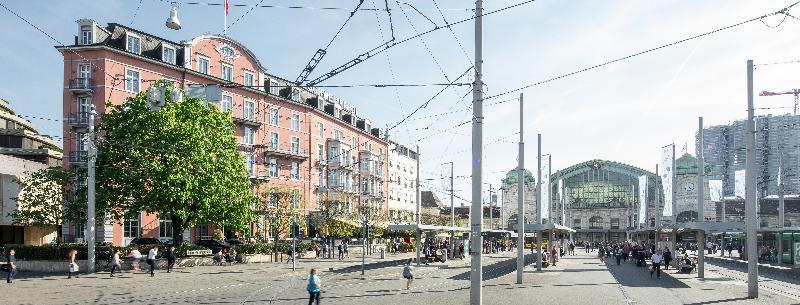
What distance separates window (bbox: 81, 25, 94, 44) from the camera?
52.3 meters

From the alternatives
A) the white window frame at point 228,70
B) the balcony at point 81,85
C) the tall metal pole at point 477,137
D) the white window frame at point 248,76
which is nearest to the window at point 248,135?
the white window frame at point 248,76

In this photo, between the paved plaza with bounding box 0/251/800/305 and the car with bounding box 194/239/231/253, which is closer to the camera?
the paved plaza with bounding box 0/251/800/305

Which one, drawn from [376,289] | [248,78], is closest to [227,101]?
[248,78]

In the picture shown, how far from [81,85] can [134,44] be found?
209 inches

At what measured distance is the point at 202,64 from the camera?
59.7m

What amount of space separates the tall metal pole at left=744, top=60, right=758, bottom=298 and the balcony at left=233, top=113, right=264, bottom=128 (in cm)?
4721

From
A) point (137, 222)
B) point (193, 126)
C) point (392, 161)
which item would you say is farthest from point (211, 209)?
point (392, 161)

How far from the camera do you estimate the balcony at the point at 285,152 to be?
67.2 metres

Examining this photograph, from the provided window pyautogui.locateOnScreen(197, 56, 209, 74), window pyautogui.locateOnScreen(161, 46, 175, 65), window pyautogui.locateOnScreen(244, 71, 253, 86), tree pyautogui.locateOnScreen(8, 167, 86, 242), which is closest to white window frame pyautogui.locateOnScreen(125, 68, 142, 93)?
window pyautogui.locateOnScreen(161, 46, 175, 65)

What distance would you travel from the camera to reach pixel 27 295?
23500 millimetres

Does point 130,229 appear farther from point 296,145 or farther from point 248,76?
point 296,145

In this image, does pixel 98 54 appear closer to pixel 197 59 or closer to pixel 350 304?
pixel 197 59

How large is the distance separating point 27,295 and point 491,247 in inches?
2360

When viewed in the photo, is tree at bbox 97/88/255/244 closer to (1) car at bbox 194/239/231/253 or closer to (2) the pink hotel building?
(2) the pink hotel building
